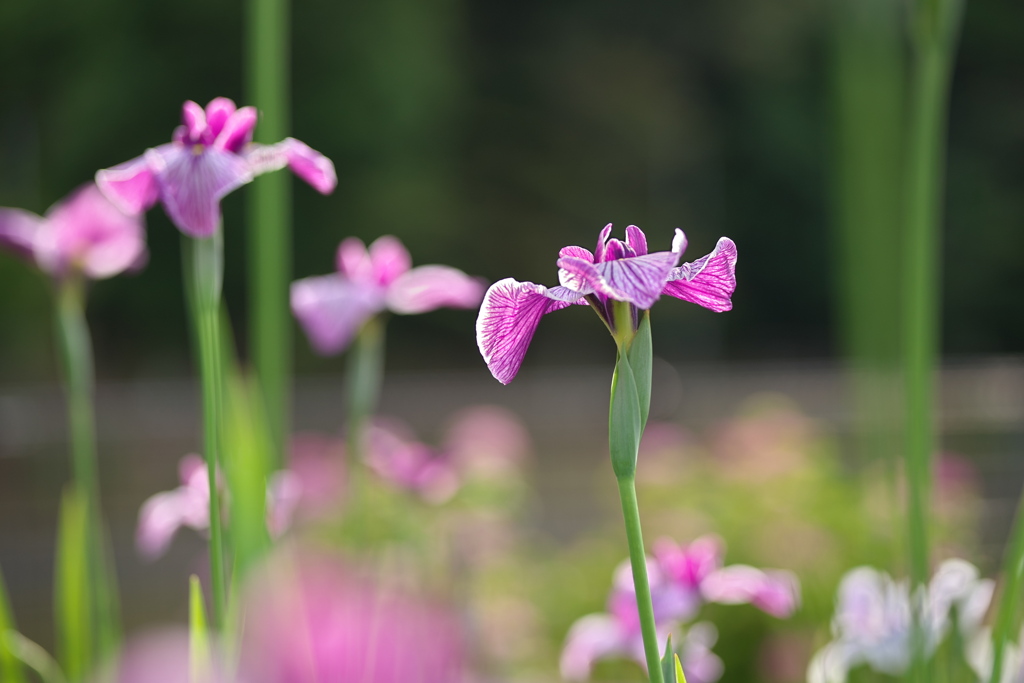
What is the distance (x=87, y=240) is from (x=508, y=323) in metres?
0.35

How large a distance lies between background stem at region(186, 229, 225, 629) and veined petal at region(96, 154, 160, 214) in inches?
1.1

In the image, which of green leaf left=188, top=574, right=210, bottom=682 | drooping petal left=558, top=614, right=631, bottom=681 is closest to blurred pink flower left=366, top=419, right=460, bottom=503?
drooping petal left=558, top=614, right=631, bottom=681

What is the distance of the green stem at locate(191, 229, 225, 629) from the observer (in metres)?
0.29

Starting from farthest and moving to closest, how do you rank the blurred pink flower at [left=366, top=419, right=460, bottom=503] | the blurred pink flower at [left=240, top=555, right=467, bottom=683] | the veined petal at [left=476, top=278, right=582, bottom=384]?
the blurred pink flower at [left=366, top=419, right=460, bottom=503] < the veined petal at [left=476, top=278, right=582, bottom=384] < the blurred pink flower at [left=240, top=555, right=467, bottom=683]

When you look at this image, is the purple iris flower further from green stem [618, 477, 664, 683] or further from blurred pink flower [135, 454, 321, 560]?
blurred pink flower [135, 454, 321, 560]

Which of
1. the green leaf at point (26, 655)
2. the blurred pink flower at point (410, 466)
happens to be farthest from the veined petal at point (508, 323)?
the blurred pink flower at point (410, 466)

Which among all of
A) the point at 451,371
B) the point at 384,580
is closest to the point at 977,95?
the point at 451,371

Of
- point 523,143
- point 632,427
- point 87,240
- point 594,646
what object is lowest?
point 594,646

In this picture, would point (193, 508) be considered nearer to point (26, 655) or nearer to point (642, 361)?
point (26, 655)

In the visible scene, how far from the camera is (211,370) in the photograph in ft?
0.98

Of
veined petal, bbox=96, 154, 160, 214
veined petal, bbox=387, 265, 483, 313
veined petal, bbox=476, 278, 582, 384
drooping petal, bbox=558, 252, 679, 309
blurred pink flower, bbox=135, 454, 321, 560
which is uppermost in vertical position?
veined petal, bbox=96, 154, 160, 214

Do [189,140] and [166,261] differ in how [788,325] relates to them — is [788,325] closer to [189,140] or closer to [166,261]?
[166,261]

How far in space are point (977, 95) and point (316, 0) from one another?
14.7ft

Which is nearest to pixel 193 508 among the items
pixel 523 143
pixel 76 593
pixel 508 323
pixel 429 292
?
pixel 76 593
